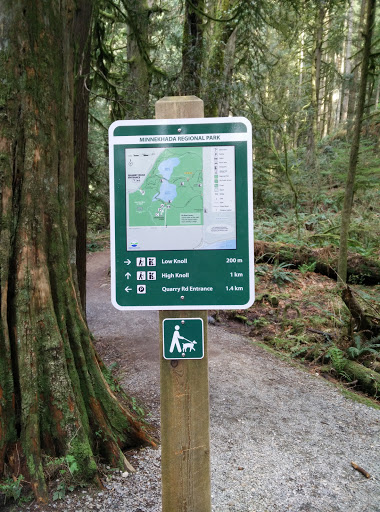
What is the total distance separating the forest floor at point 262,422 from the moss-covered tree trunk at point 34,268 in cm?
35

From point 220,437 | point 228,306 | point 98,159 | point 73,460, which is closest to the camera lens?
point 228,306

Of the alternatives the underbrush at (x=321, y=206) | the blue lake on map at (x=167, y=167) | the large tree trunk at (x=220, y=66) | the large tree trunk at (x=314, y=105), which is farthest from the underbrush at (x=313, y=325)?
the large tree trunk at (x=314, y=105)

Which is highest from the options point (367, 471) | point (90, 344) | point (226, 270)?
point (226, 270)

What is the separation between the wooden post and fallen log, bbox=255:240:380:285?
846 centimetres

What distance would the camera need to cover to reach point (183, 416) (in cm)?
179

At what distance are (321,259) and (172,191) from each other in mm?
9246

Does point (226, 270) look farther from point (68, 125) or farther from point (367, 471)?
point (367, 471)

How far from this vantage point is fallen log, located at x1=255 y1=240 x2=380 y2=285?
9750 millimetres

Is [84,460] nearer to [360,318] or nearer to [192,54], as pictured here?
[360,318]

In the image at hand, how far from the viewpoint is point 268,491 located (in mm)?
2863

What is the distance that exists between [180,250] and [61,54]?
6.67 feet

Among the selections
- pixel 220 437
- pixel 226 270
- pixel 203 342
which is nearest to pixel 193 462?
pixel 203 342

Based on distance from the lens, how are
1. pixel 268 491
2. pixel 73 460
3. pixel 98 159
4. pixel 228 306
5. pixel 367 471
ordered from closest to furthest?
pixel 228 306 < pixel 73 460 < pixel 268 491 < pixel 367 471 < pixel 98 159

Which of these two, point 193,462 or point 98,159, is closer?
point 193,462
